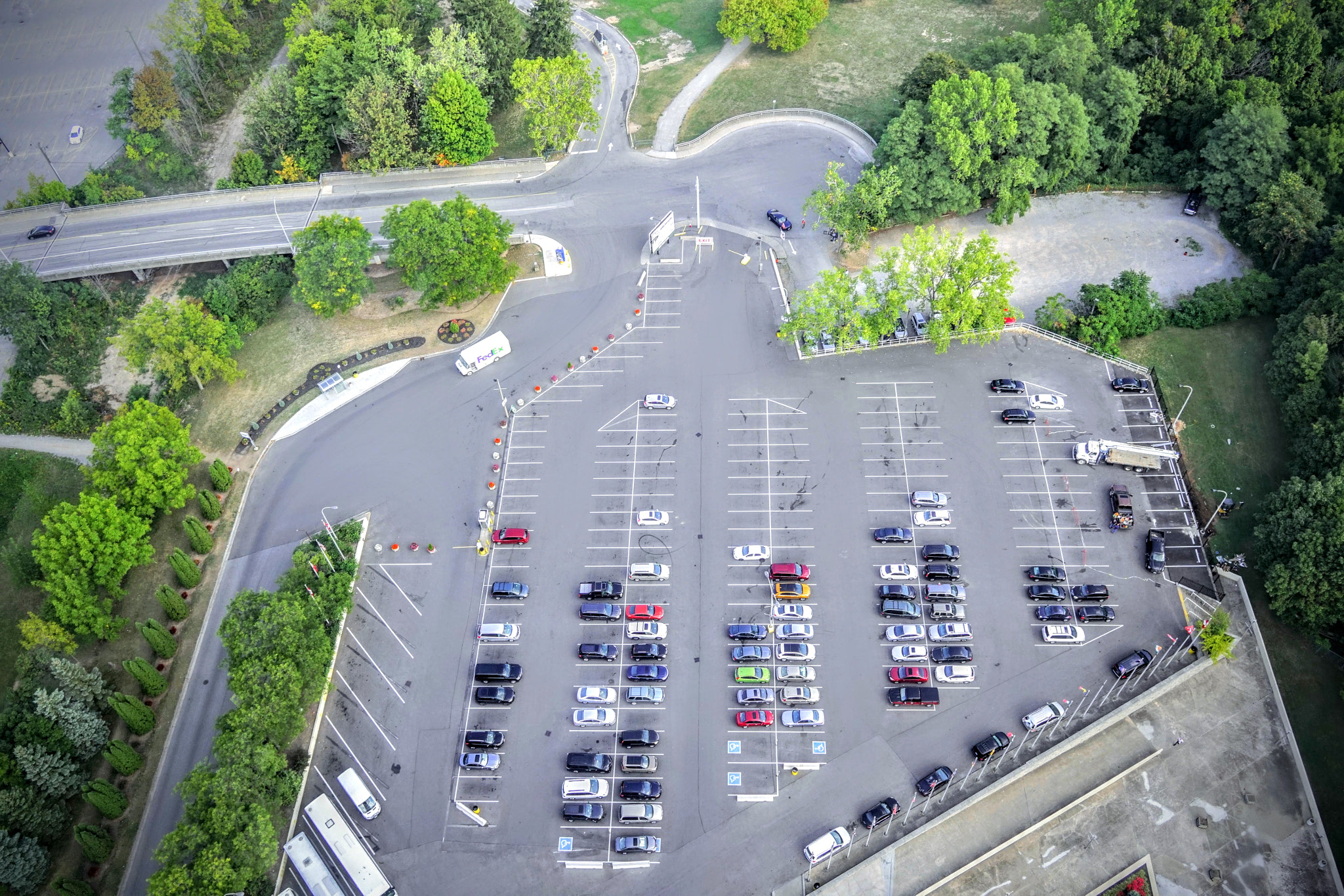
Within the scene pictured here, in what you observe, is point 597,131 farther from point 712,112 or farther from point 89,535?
point 89,535

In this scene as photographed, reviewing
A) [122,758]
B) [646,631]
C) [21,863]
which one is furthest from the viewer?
[646,631]

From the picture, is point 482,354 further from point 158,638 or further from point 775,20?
point 775,20

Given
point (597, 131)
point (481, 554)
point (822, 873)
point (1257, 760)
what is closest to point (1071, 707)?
point (1257, 760)

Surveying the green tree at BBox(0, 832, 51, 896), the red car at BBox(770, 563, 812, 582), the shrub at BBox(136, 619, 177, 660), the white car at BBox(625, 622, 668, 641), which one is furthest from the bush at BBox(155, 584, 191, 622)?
the red car at BBox(770, 563, 812, 582)

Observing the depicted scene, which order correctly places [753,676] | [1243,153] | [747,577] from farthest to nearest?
[1243,153] < [747,577] < [753,676]

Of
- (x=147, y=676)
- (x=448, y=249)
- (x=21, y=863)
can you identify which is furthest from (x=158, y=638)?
(x=448, y=249)

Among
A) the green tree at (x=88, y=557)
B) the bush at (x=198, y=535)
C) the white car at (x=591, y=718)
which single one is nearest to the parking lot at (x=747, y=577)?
the white car at (x=591, y=718)

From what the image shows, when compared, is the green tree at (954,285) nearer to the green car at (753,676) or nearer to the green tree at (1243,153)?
the green tree at (1243,153)
